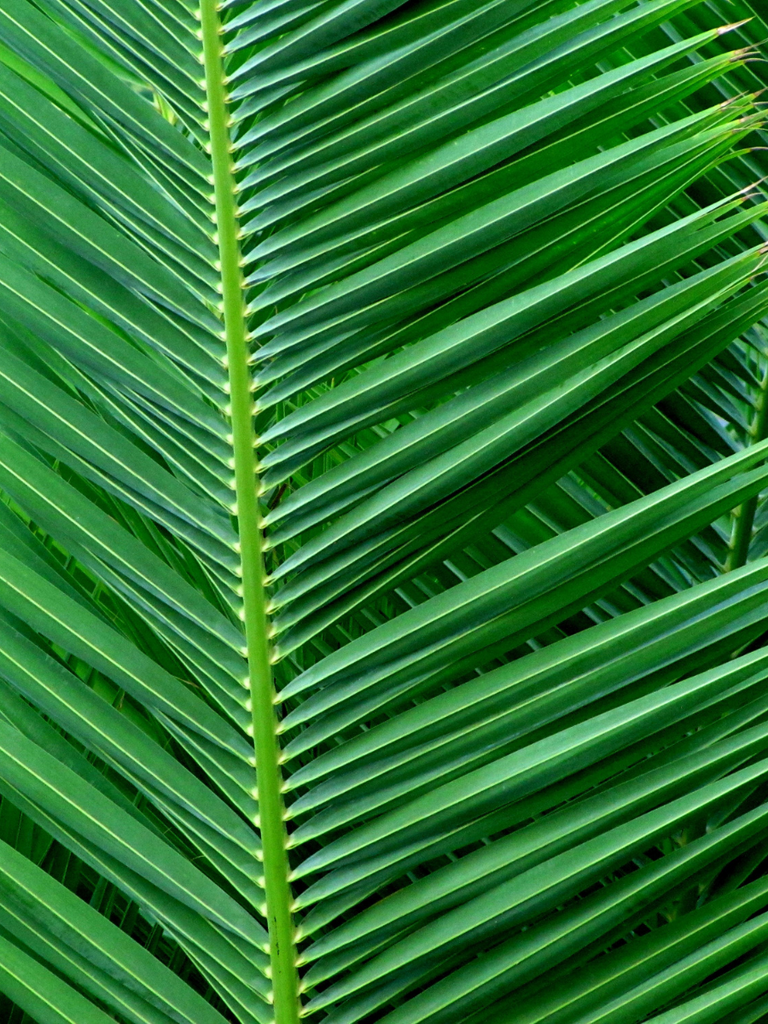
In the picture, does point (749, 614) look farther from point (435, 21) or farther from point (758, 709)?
point (435, 21)

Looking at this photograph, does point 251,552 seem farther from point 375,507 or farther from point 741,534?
point 741,534

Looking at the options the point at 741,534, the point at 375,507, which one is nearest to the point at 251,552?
the point at 375,507

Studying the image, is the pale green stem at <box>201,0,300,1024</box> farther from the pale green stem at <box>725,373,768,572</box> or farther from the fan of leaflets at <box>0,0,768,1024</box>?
the pale green stem at <box>725,373,768,572</box>

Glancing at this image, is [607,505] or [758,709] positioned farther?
[607,505]

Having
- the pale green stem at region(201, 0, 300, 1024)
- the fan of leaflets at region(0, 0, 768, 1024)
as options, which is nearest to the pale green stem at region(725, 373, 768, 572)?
the fan of leaflets at region(0, 0, 768, 1024)

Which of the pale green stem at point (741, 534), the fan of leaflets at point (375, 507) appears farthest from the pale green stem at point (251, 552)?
the pale green stem at point (741, 534)

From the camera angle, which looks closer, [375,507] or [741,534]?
[375,507]

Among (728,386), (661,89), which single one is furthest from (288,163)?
(728,386)

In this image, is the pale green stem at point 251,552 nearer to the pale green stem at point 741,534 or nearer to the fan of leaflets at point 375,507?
the fan of leaflets at point 375,507
